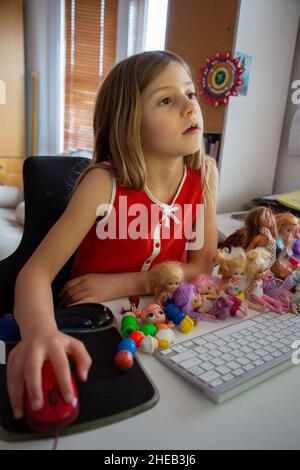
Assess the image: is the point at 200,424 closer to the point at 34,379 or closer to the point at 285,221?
the point at 34,379

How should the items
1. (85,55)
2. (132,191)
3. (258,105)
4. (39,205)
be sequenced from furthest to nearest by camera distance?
1. (85,55)
2. (258,105)
3. (39,205)
4. (132,191)

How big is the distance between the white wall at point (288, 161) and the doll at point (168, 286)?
3.94 ft

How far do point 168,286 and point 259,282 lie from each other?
165 mm

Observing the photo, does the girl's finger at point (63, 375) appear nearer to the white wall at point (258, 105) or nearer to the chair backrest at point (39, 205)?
the chair backrest at point (39, 205)

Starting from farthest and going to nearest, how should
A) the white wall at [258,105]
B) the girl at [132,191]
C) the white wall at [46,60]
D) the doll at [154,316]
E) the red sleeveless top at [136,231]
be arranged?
the white wall at [46,60], the white wall at [258,105], the red sleeveless top at [136,231], the girl at [132,191], the doll at [154,316]

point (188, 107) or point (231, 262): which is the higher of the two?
point (188, 107)

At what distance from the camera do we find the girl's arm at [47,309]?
0.33m

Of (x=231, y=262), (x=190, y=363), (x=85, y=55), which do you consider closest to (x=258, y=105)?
(x=231, y=262)

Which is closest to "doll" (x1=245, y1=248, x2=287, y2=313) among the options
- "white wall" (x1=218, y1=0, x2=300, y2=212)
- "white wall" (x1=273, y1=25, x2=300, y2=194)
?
"white wall" (x1=218, y1=0, x2=300, y2=212)

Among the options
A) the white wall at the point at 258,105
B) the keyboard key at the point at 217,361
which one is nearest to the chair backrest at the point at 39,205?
the keyboard key at the point at 217,361

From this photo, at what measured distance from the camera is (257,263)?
1.94 ft

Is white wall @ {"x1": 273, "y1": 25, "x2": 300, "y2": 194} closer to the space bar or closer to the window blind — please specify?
the space bar
